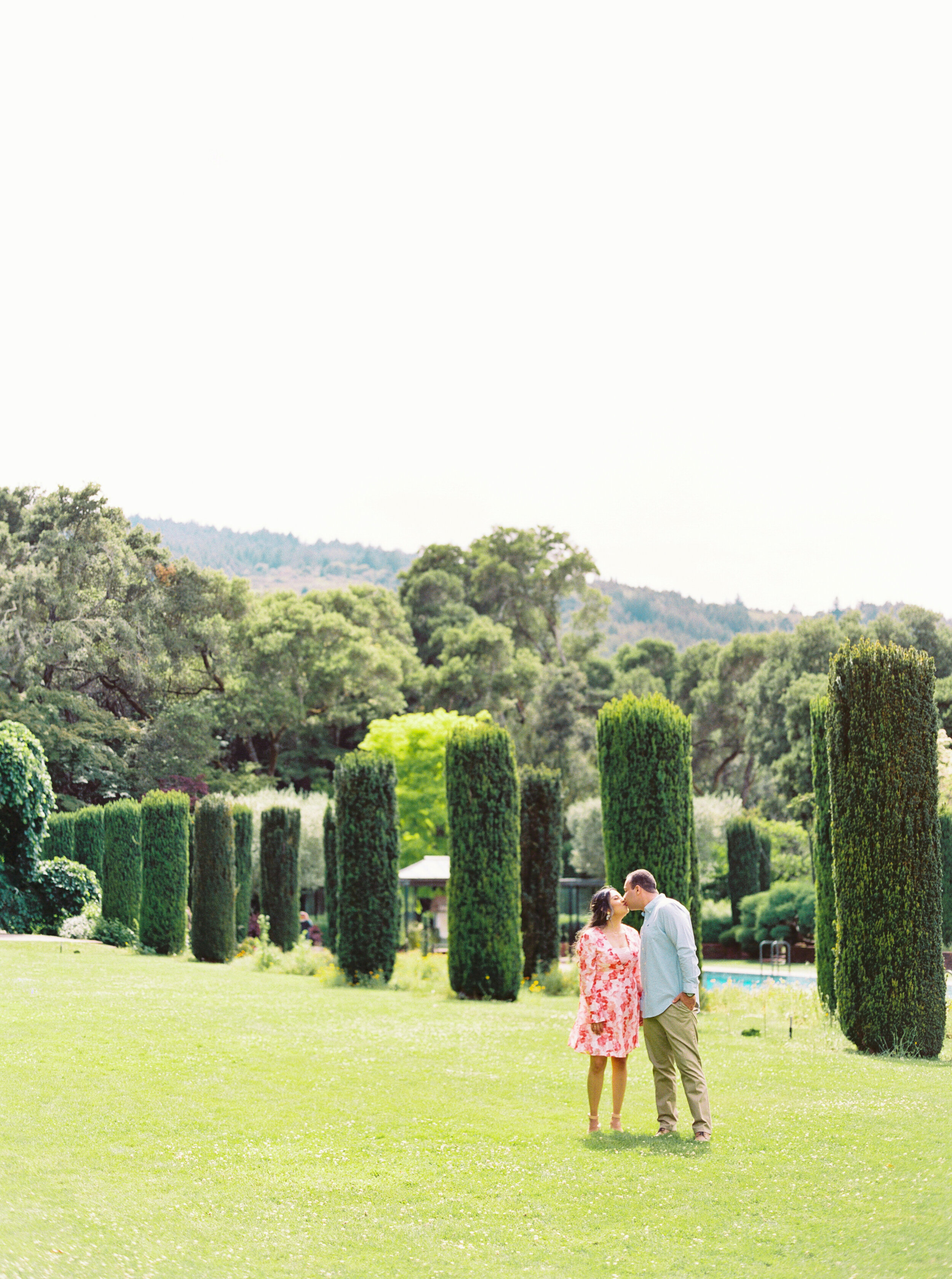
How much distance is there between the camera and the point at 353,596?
48938 millimetres

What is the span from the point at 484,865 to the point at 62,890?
12.8 m

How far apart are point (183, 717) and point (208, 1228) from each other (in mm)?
37344

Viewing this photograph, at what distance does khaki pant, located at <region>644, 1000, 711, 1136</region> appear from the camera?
6.55 m

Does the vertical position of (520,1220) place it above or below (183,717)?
below

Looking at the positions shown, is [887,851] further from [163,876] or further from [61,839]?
[61,839]

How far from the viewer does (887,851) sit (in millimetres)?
10375

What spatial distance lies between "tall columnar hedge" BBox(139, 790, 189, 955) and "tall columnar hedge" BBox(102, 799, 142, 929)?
1354 mm

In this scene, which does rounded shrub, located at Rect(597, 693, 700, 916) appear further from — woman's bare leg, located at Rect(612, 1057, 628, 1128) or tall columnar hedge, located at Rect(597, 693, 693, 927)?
woman's bare leg, located at Rect(612, 1057, 628, 1128)

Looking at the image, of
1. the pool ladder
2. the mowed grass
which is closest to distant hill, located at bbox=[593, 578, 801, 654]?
the pool ladder

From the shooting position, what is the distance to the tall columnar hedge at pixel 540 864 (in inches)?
679

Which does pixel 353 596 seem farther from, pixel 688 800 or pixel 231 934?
pixel 688 800

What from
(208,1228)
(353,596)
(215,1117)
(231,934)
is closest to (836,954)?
(215,1117)

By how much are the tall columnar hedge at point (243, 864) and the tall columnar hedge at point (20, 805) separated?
5313 millimetres

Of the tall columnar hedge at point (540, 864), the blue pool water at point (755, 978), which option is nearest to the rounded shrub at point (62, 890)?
the tall columnar hedge at point (540, 864)
